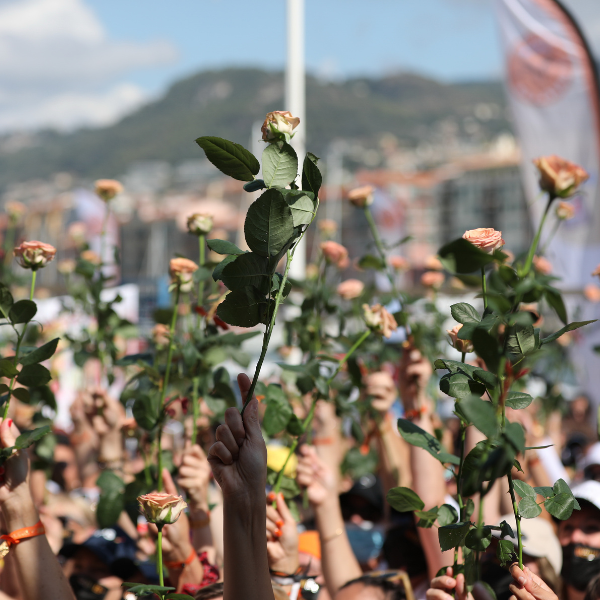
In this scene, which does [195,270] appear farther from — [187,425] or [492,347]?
[492,347]

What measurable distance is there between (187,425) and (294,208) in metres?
1.39

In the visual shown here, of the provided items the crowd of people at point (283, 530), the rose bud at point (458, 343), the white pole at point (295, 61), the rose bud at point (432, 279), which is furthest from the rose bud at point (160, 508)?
the white pole at point (295, 61)

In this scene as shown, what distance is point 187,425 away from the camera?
229cm

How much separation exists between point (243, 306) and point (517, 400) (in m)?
0.53

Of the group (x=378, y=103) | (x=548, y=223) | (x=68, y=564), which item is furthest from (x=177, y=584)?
(x=378, y=103)

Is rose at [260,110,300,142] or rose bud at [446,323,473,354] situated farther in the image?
rose bud at [446,323,473,354]

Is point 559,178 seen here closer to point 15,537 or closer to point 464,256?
point 464,256

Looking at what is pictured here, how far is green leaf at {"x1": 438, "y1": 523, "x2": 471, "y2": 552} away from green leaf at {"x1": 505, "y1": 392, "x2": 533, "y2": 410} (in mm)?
229

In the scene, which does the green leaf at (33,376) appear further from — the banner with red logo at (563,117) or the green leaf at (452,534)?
the banner with red logo at (563,117)

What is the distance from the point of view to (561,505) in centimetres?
127

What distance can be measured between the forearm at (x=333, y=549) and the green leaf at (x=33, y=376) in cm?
90

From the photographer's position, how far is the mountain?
107 meters

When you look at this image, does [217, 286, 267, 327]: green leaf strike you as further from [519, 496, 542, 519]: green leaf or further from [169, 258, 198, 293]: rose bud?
[169, 258, 198, 293]: rose bud

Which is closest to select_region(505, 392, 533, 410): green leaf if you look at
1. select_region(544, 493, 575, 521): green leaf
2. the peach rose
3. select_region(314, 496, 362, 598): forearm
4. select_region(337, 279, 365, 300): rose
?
select_region(544, 493, 575, 521): green leaf
